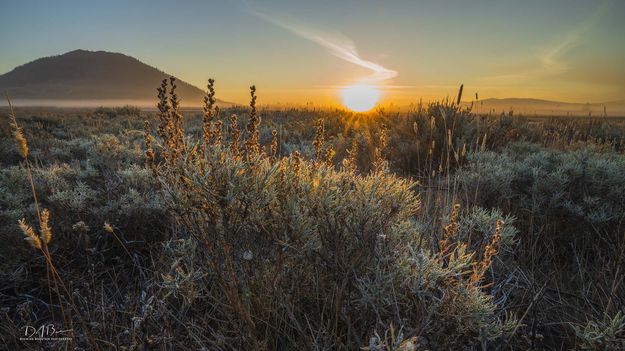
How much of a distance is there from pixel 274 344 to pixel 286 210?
0.67 m

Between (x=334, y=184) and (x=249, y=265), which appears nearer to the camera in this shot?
(x=249, y=265)

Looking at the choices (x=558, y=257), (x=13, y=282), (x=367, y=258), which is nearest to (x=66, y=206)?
(x=13, y=282)

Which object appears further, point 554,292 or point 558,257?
point 558,257

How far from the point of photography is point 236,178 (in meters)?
1.72

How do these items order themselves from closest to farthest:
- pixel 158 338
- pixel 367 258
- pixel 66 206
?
pixel 158 338
pixel 367 258
pixel 66 206

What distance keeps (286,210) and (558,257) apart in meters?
2.61

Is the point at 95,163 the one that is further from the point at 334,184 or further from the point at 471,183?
the point at 471,183

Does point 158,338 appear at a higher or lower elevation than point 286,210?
lower

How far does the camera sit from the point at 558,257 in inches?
118

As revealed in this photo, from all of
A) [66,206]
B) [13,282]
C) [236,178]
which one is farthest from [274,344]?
[66,206]

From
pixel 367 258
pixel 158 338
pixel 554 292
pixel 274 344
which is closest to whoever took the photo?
pixel 158 338

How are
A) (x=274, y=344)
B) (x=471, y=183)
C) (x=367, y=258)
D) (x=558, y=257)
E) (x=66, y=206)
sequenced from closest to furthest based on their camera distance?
(x=274, y=344) → (x=367, y=258) → (x=558, y=257) → (x=66, y=206) → (x=471, y=183)

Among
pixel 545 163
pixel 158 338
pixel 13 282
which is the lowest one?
pixel 13 282

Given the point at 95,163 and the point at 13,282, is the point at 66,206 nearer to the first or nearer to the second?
the point at 13,282
